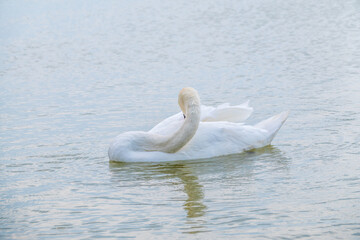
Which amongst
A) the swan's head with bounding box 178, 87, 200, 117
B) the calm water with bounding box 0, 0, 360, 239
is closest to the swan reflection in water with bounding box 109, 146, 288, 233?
the calm water with bounding box 0, 0, 360, 239

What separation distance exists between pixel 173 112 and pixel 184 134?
3.01 m

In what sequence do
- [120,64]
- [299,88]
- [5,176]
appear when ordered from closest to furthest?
1. [5,176]
2. [299,88]
3. [120,64]

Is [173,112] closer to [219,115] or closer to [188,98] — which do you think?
[219,115]

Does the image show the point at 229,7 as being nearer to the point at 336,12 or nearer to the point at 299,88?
the point at 336,12

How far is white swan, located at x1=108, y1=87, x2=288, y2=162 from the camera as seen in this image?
890cm

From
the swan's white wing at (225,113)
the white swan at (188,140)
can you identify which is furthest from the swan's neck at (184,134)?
the swan's white wing at (225,113)

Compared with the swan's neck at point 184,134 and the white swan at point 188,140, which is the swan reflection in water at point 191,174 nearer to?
the white swan at point 188,140

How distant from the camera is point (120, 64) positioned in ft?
57.9

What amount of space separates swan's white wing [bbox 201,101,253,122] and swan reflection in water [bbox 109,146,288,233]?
0.62m

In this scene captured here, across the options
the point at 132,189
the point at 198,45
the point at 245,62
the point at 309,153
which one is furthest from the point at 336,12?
the point at 132,189

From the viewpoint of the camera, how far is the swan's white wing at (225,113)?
9656mm

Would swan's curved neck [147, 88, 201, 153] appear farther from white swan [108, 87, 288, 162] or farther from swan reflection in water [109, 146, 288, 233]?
swan reflection in water [109, 146, 288, 233]

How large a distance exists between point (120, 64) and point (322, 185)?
10964 millimetres

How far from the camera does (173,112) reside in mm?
11820
